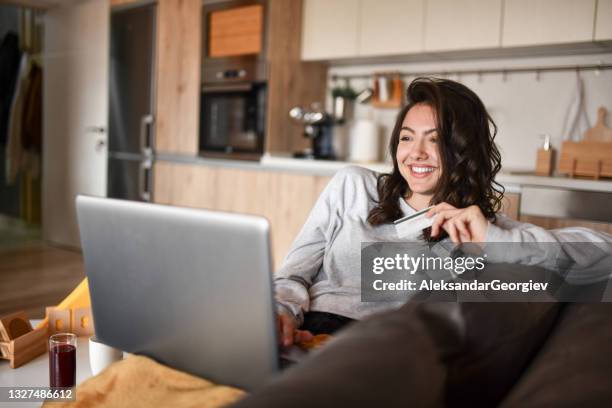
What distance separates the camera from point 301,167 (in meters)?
3.77

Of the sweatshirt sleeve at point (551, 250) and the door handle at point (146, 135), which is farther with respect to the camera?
the door handle at point (146, 135)

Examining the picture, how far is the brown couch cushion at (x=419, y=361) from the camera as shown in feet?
1.56

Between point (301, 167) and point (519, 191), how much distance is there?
4.38 feet

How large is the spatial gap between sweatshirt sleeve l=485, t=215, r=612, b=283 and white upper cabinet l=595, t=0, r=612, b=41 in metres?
1.97

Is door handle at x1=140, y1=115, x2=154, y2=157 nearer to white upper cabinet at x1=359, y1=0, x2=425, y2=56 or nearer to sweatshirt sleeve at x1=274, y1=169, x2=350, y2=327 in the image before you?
white upper cabinet at x1=359, y1=0, x2=425, y2=56

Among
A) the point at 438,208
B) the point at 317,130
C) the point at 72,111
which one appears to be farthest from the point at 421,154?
the point at 72,111

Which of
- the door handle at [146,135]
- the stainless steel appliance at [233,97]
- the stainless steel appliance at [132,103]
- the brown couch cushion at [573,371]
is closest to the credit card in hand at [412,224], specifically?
the brown couch cushion at [573,371]

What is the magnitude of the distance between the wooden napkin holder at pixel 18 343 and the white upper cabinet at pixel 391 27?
9.46ft

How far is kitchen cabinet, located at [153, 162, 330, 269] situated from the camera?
3.77 m

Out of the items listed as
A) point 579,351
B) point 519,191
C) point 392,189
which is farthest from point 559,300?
point 519,191

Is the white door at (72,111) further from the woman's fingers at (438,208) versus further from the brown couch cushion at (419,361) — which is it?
the brown couch cushion at (419,361)

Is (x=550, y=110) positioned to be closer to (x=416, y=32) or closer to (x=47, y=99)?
(x=416, y=32)

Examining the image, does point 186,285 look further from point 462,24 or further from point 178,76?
point 178,76

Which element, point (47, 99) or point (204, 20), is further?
point (47, 99)
